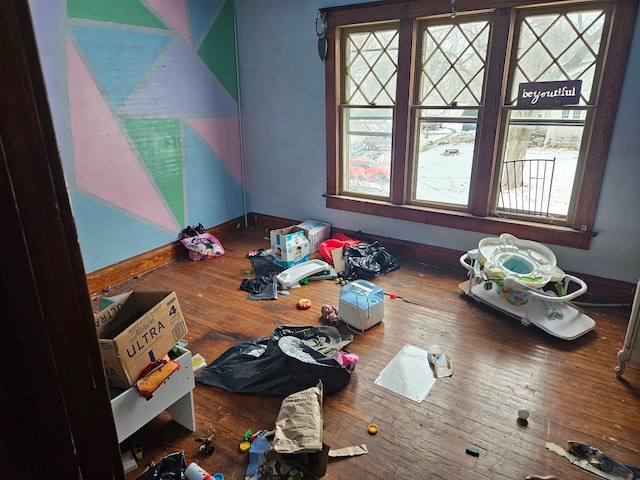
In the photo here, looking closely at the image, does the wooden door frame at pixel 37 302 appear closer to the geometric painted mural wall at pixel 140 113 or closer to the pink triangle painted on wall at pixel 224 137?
the geometric painted mural wall at pixel 140 113

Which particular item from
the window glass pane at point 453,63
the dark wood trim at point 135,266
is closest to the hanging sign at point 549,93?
the window glass pane at point 453,63

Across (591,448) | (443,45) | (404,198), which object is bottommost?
(591,448)

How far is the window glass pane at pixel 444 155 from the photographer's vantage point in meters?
3.58

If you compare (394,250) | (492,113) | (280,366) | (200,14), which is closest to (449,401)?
(280,366)

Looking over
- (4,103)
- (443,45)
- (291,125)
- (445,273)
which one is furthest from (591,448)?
(291,125)

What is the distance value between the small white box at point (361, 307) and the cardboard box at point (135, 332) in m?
1.22

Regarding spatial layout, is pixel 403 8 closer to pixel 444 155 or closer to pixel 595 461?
pixel 444 155

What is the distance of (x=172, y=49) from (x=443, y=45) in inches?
93.0

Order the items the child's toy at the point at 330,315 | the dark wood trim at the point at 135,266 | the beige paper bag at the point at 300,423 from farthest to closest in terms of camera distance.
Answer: the dark wood trim at the point at 135,266 → the child's toy at the point at 330,315 → the beige paper bag at the point at 300,423

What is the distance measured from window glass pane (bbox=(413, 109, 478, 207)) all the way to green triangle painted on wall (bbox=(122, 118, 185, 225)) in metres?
2.24

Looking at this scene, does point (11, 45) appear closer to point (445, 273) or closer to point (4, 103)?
point (4, 103)

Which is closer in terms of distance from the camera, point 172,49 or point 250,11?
point 172,49

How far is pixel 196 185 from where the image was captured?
4281 millimetres

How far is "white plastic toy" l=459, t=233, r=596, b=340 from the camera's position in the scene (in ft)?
9.24
